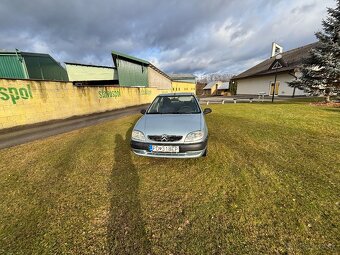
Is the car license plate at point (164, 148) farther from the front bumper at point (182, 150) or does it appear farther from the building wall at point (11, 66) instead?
the building wall at point (11, 66)

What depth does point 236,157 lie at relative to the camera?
3891 mm

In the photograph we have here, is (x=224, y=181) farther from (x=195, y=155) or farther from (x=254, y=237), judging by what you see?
(x=254, y=237)

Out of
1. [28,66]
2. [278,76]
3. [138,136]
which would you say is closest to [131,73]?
[28,66]

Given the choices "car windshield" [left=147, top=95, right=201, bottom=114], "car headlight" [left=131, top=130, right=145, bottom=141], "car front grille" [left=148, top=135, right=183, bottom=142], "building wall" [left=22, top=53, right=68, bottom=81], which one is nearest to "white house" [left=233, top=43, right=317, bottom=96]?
"car windshield" [left=147, top=95, right=201, bottom=114]

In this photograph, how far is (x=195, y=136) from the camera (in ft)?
10.6

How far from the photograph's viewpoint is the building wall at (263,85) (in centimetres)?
2224

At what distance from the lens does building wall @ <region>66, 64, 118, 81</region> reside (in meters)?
16.2

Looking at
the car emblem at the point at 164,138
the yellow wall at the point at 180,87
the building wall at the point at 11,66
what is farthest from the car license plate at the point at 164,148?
the yellow wall at the point at 180,87

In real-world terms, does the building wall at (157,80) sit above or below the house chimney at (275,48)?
below

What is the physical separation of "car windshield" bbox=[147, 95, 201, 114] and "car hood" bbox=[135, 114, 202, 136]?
345mm

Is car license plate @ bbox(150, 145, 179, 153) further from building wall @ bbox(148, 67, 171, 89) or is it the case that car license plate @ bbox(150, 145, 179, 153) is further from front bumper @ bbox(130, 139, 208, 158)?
building wall @ bbox(148, 67, 171, 89)

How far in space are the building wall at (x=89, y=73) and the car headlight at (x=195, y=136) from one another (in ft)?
57.1

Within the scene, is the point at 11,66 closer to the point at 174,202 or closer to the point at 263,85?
Answer: the point at 174,202

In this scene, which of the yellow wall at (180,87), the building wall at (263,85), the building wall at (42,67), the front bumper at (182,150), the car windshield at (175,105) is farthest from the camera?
the yellow wall at (180,87)
